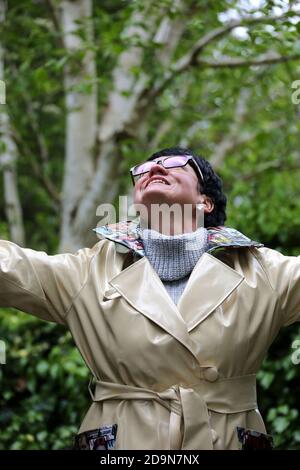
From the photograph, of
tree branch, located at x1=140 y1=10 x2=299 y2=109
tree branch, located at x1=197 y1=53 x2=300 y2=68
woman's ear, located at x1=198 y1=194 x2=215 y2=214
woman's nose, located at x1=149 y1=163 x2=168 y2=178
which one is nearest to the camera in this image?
woman's nose, located at x1=149 y1=163 x2=168 y2=178

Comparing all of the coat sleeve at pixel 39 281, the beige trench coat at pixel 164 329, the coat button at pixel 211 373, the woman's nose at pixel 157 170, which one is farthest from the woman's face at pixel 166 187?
the coat button at pixel 211 373

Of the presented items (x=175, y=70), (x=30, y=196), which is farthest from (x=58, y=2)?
(x=30, y=196)

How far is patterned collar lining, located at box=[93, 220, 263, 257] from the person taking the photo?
2605 millimetres

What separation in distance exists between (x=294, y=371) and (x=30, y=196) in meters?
8.20

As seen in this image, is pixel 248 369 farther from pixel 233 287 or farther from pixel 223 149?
pixel 223 149

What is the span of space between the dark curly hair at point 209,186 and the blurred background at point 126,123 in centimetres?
97

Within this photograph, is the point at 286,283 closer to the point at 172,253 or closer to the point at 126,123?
the point at 172,253

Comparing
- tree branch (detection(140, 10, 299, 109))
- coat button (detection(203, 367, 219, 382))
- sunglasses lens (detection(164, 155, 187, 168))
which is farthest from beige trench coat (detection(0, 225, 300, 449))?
tree branch (detection(140, 10, 299, 109))

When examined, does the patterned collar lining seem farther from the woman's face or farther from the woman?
the woman's face

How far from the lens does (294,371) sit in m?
4.19

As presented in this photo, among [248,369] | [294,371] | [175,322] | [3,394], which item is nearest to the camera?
[175,322]

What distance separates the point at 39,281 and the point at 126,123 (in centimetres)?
346

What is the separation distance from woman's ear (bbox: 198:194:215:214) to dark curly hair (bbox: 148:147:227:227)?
0.02 metres

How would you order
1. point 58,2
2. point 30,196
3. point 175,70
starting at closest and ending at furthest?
point 175,70
point 58,2
point 30,196
